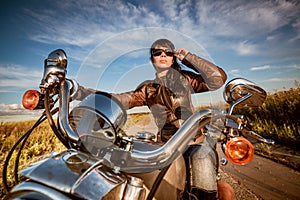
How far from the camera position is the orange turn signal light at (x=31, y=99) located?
1138mm

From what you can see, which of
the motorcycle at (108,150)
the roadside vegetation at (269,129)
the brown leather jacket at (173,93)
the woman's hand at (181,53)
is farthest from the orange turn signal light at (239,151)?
the roadside vegetation at (269,129)

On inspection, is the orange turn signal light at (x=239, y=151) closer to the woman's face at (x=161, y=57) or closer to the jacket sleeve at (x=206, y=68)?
the jacket sleeve at (x=206, y=68)

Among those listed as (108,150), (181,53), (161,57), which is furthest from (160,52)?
(108,150)

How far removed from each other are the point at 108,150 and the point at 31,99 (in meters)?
0.58

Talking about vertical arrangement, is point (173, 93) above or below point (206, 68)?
below

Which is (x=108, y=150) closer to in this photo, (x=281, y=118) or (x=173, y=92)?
(x=173, y=92)

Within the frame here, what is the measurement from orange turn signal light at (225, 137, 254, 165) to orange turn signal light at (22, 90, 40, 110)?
1.07 meters

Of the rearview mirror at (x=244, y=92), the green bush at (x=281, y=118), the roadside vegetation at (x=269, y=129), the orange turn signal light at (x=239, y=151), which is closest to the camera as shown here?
the orange turn signal light at (x=239, y=151)

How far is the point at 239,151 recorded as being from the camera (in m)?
0.92

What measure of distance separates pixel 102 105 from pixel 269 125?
6.93 metres

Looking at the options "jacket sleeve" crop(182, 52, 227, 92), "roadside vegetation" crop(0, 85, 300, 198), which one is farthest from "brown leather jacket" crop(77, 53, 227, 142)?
"roadside vegetation" crop(0, 85, 300, 198)

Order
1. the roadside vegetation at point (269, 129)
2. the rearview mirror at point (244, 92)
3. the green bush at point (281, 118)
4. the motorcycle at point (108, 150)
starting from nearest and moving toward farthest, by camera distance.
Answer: the motorcycle at point (108, 150) < the rearview mirror at point (244, 92) < the roadside vegetation at point (269, 129) < the green bush at point (281, 118)

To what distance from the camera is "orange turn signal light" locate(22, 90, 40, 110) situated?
114 centimetres

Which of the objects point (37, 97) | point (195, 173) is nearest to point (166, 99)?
point (195, 173)
